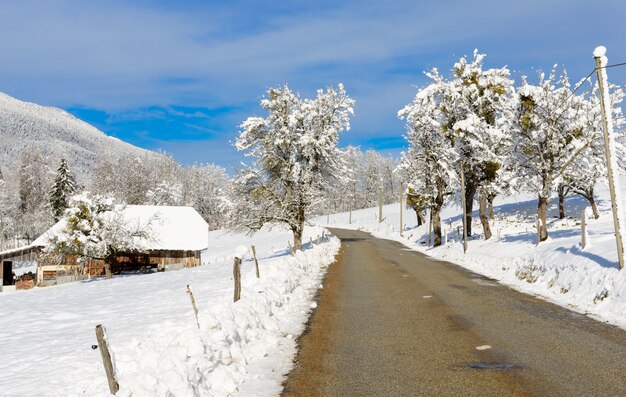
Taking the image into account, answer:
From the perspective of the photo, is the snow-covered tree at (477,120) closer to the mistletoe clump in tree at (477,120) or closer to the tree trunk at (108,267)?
the mistletoe clump in tree at (477,120)

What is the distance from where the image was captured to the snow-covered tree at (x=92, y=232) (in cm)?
3756

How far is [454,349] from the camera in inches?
367

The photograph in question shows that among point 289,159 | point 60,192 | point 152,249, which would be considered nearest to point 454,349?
point 289,159

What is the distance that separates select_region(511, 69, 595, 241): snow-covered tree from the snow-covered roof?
34749 millimetres

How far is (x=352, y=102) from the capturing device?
43.7 metres

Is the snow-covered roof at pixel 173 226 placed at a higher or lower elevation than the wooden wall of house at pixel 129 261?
higher

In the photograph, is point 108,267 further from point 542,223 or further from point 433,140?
point 542,223

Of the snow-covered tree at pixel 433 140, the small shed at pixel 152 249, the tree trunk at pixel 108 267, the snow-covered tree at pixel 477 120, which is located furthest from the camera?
the small shed at pixel 152 249

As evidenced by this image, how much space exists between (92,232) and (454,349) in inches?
1361

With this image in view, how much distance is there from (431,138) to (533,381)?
36.1 meters

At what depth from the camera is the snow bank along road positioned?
7.29 meters

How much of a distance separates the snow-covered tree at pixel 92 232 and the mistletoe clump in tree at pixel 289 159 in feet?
31.0

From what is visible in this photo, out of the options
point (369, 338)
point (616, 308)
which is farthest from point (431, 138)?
point (369, 338)

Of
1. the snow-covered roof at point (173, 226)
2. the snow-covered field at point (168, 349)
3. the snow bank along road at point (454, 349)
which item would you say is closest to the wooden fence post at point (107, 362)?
the snow-covered field at point (168, 349)
